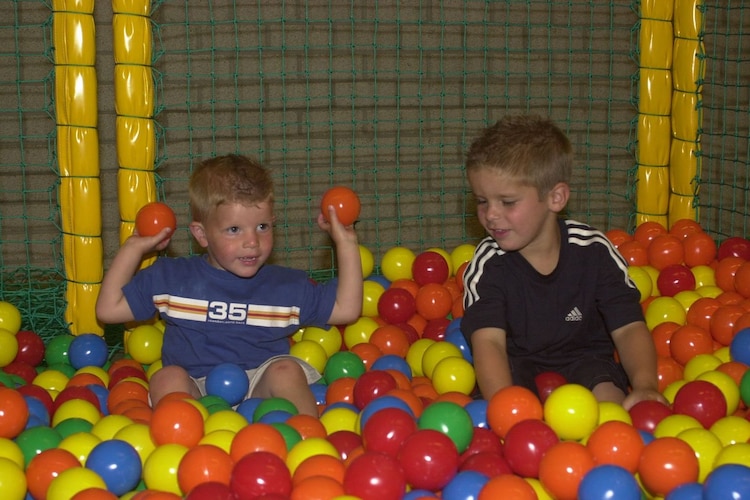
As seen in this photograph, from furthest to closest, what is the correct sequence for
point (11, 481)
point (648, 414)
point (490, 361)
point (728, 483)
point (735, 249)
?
point (735, 249)
point (490, 361)
point (648, 414)
point (11, 481)
point (728, 483)

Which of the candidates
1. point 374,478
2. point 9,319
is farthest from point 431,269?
point 374,478

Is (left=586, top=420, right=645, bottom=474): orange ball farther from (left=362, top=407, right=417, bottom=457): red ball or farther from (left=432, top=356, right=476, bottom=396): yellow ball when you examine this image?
(left=432, top=356, right=476, bottom=396): yellow ball

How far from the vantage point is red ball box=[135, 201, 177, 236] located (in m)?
2.88

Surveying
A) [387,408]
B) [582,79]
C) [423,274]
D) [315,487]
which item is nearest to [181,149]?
[423,274]

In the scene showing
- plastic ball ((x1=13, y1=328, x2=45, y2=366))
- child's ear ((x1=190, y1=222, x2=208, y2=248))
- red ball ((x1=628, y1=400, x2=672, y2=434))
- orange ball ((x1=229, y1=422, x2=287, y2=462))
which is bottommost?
plastic ball ((x1=13, y1=328, x2=45, y2=366))

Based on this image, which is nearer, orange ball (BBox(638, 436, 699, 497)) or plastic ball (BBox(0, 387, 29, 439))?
orange ball (BBox(638, 436, 699, 497))

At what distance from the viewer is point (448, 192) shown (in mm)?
4641

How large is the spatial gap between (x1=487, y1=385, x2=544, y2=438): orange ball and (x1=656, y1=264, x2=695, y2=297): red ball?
4.55ft

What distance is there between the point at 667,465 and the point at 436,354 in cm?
106

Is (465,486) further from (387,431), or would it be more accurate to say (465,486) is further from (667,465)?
(667,465)

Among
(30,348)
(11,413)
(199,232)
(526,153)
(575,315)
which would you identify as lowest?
(30,348)

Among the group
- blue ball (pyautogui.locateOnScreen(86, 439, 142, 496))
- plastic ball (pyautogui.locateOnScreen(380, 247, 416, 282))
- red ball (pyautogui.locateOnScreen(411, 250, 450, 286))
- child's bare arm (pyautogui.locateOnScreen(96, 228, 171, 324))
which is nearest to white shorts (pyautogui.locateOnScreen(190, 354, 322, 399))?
child's bare arm (pyautogui.locateOnScreen(96, 228, 171, 324))

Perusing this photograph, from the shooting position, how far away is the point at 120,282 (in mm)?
2846

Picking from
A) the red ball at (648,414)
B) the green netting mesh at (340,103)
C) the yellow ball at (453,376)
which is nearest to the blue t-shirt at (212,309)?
the yellow ball at (453,376)
